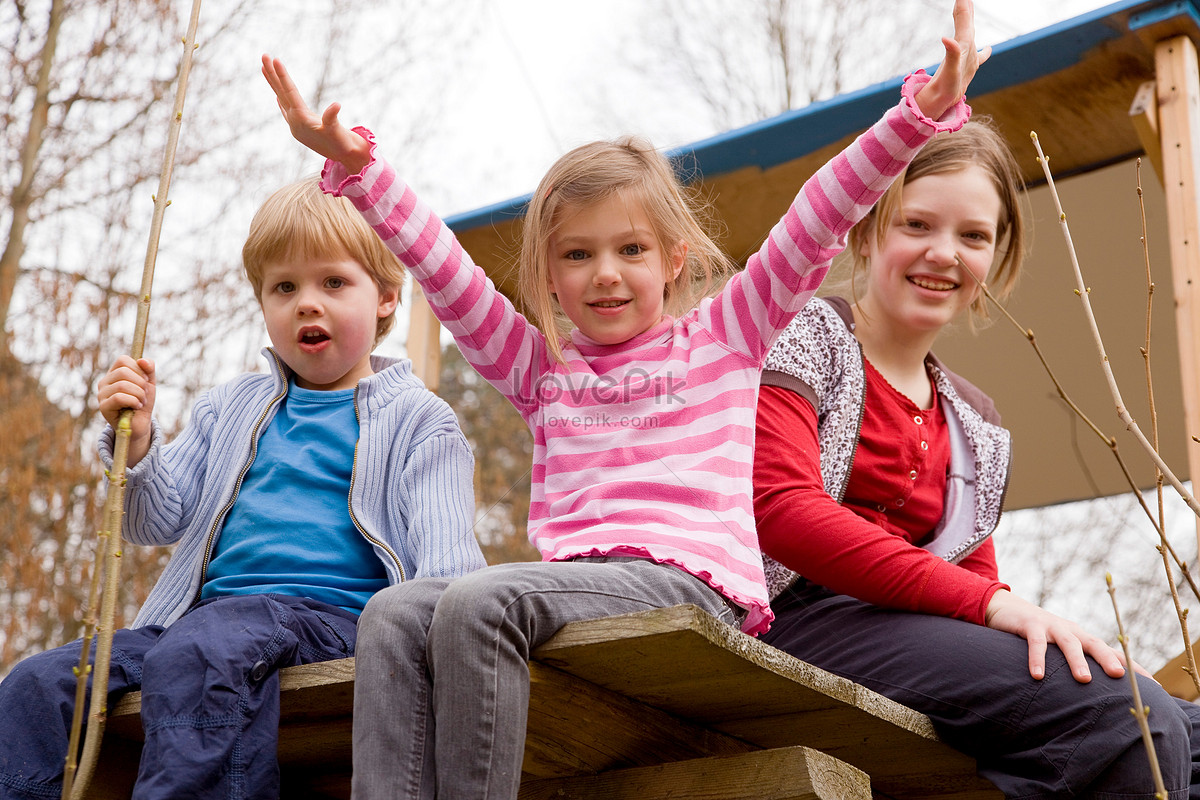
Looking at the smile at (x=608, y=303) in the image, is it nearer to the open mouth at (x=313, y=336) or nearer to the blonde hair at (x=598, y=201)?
the blonde hair at (x=598, y=201)

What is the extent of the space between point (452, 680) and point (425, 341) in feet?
7.70

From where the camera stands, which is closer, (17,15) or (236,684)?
(236,684)

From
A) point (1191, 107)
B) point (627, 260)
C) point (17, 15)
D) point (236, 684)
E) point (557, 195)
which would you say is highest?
point (17, 15)

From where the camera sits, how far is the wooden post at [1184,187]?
2.31 metres

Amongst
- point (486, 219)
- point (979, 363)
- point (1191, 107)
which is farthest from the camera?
point (979, 363)

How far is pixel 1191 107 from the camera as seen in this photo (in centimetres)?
248

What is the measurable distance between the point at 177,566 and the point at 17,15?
645cm

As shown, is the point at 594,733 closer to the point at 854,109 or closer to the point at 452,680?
the point at 452,680

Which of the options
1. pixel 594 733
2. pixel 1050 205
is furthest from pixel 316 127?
pixel 1050 205

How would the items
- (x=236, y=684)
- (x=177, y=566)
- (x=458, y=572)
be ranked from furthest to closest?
1. (x=177, y=566)
2. (x=458, y=572)
3. (x=236, y=684)

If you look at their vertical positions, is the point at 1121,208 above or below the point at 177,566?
above

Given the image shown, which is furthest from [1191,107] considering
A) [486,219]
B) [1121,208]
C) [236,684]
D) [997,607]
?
[236,684]

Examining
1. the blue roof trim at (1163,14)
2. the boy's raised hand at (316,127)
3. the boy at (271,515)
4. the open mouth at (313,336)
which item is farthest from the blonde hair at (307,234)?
the blue roof trim at (1163,14)

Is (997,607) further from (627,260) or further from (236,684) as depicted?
(236,684)
